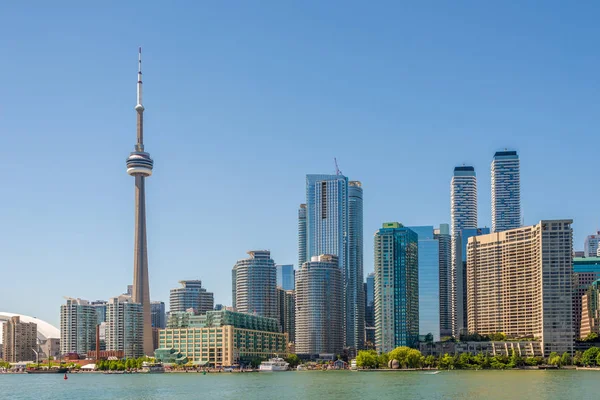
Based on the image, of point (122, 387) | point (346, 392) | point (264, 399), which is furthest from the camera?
point (122, 387)

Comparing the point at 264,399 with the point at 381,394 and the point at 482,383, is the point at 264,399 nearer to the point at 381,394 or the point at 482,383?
the point at 381,394

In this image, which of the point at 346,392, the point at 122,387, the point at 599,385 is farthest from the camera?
the point at 122,387

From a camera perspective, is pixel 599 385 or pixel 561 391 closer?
pixel 561 391

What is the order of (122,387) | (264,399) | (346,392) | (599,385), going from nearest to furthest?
(264,399) < (346,392) < (599,385) < (122,387)

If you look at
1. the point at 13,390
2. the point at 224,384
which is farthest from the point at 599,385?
the point at 13,390

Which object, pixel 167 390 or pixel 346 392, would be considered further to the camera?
pixel 167 390

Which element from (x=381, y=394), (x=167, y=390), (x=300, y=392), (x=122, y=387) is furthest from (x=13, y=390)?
(x=381, y=394)

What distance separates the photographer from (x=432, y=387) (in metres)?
146

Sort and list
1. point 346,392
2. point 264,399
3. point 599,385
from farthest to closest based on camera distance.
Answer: point 599,385 < point 346,392 < point 264,399

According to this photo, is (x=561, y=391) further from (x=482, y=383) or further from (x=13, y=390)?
(x=13, y=390)

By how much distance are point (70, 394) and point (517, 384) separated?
74.2 m

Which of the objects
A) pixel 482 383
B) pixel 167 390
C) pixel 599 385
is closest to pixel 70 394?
pixel 167 390

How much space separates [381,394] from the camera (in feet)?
435

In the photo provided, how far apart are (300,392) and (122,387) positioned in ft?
132
